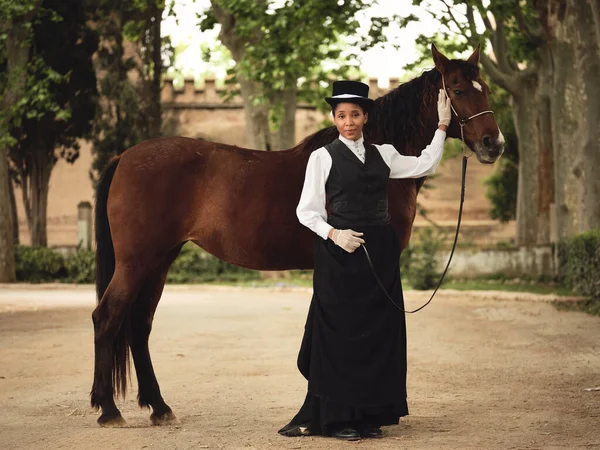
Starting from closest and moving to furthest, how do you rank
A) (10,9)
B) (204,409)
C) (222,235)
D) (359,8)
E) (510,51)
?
(222,235) < (204,409) < (359,8) < (10,9) < (510,51)

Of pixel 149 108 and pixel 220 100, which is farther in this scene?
pixel 220 100

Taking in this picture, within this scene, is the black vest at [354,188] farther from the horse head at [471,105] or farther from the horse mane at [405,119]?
the horse head at [471,105]

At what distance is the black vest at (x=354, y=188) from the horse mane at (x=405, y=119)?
0.60 m

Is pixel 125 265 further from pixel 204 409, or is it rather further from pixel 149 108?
pixel 149 108

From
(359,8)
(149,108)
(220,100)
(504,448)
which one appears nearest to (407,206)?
(504,448)

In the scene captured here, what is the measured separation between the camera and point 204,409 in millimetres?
7730

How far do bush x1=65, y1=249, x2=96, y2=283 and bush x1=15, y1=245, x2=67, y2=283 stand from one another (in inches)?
13.6

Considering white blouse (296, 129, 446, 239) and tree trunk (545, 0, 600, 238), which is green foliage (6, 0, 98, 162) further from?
white blouse (296, 129, 446, 239)

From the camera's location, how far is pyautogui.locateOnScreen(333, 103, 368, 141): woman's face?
6.43 metres

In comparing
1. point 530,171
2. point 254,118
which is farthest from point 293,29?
point 530,171

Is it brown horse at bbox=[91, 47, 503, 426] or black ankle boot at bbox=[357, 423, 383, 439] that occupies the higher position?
brown horse at bbox=[91, 47, 503, 426]

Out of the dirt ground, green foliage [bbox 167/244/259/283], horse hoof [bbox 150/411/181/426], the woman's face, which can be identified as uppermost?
the woman's face

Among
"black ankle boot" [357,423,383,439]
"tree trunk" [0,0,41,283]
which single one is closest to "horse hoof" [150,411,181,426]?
"black ankle boot" [357,423,383,439]

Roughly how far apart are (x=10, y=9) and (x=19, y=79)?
8.07ft
